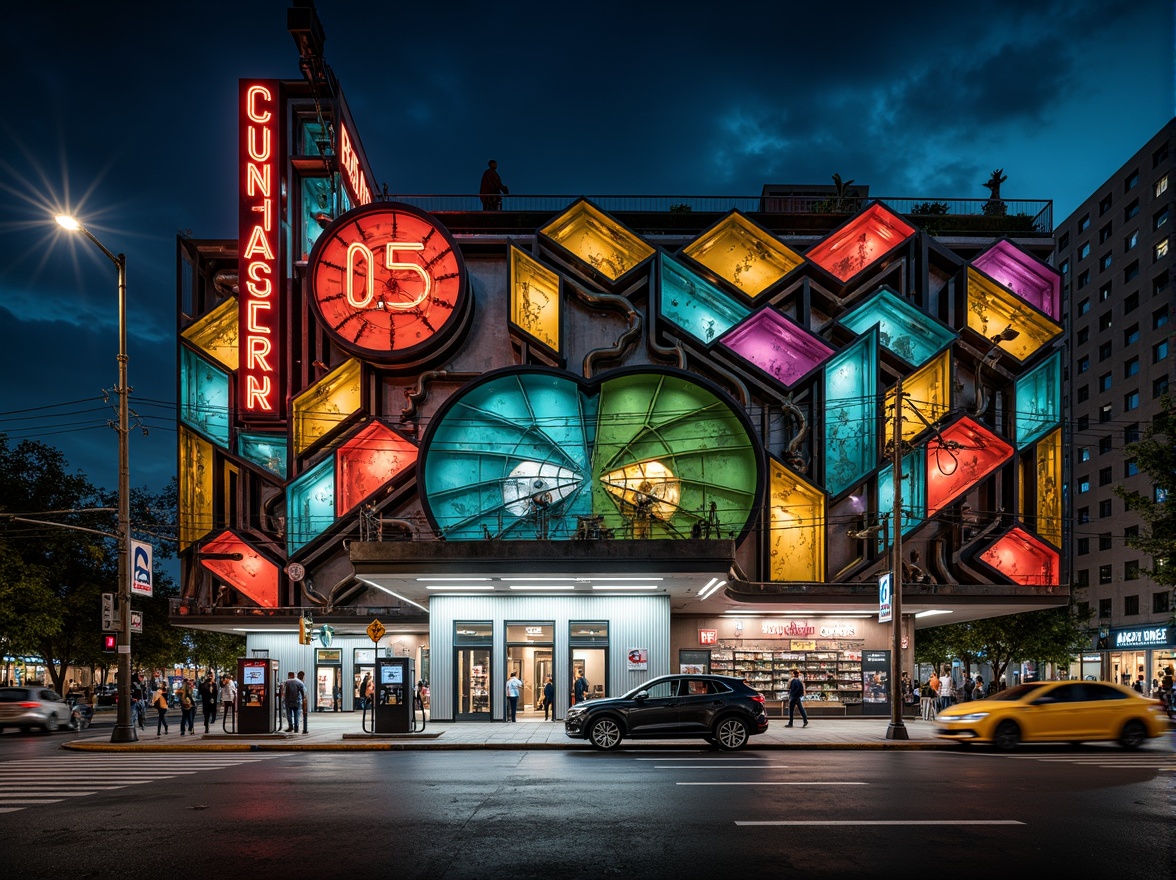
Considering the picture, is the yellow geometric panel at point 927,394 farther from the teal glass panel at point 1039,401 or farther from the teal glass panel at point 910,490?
the teal glass panel at point 1039,401

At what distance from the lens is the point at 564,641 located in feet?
100

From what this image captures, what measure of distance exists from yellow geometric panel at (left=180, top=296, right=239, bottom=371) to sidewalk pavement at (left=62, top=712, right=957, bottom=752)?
1612 centimetres

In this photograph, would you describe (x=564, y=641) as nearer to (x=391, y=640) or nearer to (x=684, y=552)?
(x=684, y=552)

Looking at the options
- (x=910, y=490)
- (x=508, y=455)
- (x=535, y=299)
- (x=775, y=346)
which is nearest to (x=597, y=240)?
(x=535, y=299)

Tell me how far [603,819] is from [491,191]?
114 feet

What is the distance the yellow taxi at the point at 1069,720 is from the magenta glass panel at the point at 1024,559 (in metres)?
14.8

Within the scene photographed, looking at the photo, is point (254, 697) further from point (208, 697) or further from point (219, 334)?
point (219, 334)

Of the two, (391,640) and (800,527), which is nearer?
(800,527)

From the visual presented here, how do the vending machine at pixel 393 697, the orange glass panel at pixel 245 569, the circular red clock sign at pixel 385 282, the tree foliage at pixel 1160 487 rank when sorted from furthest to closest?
the orange glass panel at pixel 245 569 → the circular red clock sign at pixel 385 282 → the tree foliage at pixel 1160 487 → the vending machine at pixel 393 697

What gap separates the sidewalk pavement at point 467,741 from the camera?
2175 centimetres

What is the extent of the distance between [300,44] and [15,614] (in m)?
27.2

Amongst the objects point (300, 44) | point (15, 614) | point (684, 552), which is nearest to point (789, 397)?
point (684, 552)

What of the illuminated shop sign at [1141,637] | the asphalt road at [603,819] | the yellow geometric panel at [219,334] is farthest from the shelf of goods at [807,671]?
the illuminated shop sign at [1141,637]

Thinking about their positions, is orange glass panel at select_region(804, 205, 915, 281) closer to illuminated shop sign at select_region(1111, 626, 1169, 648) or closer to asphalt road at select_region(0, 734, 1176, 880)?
asphalt road at select_region(0, 734, 1176, 880)
